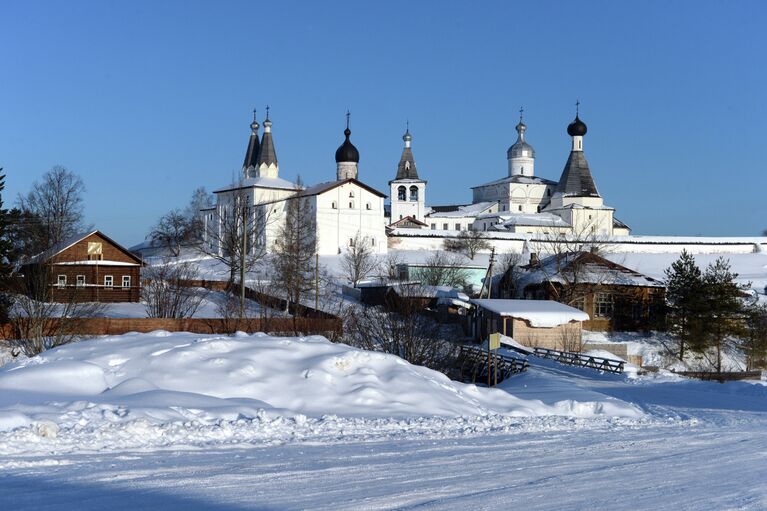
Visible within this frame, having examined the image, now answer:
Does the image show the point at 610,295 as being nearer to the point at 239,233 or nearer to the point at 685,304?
the point at 685,304

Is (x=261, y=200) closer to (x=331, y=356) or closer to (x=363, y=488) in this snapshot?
(x=331, y=356)

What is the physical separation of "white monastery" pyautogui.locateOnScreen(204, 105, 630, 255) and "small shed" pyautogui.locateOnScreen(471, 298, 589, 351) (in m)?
23.5

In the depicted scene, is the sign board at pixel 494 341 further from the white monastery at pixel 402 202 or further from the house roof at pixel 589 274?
the white monastery at pixel 402 202

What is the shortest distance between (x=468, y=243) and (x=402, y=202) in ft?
76.4

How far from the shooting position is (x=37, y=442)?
8695 mm

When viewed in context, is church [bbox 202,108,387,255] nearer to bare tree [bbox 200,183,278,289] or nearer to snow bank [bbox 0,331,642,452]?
bare tree [bbox 200,183,278,289]

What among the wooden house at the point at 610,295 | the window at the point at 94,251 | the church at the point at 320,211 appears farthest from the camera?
the church at the point at 320,211

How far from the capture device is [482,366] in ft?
86.4

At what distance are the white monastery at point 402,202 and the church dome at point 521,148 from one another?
0.27 ft

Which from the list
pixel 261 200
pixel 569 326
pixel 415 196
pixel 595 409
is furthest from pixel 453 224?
pixel 595 409

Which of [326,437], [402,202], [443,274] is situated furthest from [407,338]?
→ [402,202]

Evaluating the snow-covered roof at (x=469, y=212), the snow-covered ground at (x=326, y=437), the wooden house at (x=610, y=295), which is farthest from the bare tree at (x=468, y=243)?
the snow-covered ground at (x=326, y=437)

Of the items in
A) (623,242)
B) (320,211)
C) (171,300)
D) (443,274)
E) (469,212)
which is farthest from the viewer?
(469,212)

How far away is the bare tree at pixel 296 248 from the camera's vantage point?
4300 cm
